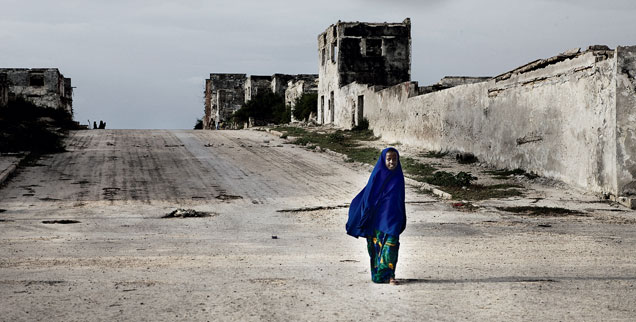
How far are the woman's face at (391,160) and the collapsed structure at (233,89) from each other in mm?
56872

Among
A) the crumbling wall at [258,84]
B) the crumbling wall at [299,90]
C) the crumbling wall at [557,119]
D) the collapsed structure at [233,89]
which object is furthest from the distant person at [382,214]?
the crumbling wall at [258,84]

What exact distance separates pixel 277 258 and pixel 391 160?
2.13 metres

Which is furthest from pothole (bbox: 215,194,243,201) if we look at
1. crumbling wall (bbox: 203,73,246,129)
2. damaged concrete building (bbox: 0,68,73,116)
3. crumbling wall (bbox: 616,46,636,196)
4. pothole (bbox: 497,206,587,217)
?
crumbling wall (bbox: 203,73,246,129)

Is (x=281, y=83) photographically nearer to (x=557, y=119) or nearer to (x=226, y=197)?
(x=557, y=119)

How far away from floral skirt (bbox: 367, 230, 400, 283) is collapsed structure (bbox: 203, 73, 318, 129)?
187 feet

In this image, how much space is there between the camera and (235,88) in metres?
77.0

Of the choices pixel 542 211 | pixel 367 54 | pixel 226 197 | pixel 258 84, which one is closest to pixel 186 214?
pixel 226 197

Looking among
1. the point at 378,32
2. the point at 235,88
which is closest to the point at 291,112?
the point at 378,32

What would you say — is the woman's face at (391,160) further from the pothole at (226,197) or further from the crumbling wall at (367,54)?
the crumbling wall at (367,54)

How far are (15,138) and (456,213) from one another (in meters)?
16.7

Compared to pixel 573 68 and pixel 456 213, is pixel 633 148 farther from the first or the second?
pixel 456 213

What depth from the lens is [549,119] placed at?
15961 millimetres

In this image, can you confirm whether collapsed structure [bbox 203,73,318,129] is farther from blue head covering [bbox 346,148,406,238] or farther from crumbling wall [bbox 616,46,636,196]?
blue head covering [bbox 346,148,406,238]

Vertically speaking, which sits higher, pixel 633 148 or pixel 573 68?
pixel 573 68
